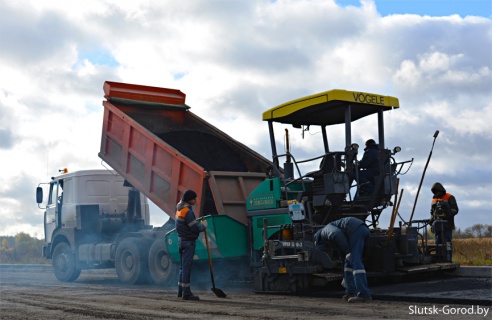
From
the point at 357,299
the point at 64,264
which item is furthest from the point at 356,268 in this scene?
the point at 64,264

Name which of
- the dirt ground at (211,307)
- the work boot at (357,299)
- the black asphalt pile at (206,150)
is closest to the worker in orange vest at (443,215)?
the dirt ground at (211,307)

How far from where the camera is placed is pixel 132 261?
13.8 metres

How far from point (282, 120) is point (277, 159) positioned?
646 mm

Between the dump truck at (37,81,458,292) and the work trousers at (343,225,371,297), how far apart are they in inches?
24.1

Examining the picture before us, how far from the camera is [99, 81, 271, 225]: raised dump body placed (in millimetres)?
11742

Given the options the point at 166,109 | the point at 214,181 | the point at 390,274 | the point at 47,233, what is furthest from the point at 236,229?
the point at 47,233

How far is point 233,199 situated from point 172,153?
1.40 metres

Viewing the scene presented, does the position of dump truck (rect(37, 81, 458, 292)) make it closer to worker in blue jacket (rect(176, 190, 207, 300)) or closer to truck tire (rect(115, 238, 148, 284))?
truck tire (rect(115, 238, 148, 284))

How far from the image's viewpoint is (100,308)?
895 centimetres

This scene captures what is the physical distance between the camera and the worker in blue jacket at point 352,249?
29.2ft

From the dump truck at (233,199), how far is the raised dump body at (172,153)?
0.02 metres

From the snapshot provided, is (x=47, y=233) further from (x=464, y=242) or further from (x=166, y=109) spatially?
(x=464, y=242)

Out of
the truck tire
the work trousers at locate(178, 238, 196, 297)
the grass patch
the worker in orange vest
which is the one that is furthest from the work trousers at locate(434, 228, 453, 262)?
the truck tire

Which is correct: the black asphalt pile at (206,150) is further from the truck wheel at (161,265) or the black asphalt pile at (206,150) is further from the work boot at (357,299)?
the work boot at (357,299)
